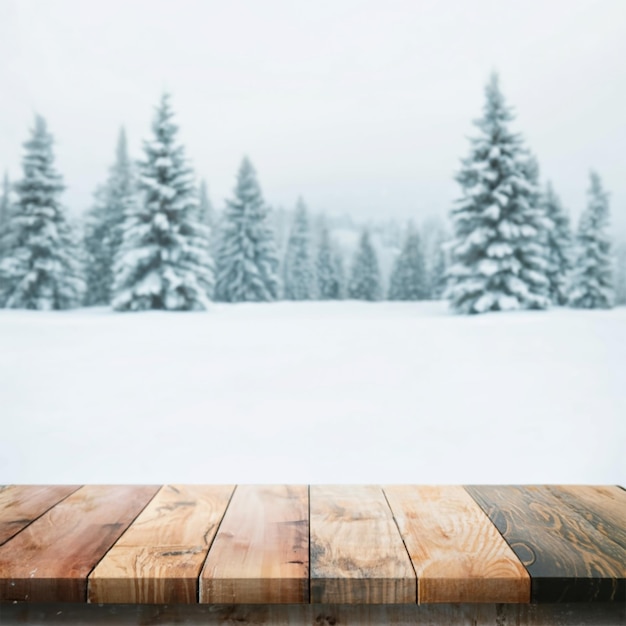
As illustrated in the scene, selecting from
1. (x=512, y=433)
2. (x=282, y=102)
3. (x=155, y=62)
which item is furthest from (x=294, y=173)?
(x=512, y=433)

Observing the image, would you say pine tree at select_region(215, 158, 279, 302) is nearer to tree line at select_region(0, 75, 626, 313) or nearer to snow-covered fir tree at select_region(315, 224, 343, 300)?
tree line at select_region(0, 75, 626, 313)

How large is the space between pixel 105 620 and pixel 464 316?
1.76 m

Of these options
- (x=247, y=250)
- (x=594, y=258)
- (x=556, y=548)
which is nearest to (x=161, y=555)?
(x=556, y=548)

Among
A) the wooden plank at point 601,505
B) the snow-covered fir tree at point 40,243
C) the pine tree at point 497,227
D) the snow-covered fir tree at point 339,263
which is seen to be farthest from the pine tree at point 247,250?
the wooden plank at point 601,505

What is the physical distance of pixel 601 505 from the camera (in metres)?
1.54

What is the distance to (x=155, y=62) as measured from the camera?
2506 mm

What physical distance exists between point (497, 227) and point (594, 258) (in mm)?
403

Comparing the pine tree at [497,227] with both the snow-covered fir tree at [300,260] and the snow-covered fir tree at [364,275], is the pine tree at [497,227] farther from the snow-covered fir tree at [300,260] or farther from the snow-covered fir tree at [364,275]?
the snow-covered fir tree at [300,260]

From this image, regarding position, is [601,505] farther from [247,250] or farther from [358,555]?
[247,250]

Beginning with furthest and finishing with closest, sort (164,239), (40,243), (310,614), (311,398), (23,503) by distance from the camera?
1. (164,239)
2. (40,243)
3. (311,398)
4. (23,503)
5. (310,614)

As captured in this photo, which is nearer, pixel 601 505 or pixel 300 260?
pixel 601 505

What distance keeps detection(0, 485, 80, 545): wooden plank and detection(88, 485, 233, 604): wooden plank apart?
0.83 feet

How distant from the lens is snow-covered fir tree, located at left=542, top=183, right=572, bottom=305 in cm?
247

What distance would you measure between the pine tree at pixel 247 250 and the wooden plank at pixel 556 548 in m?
1.28
